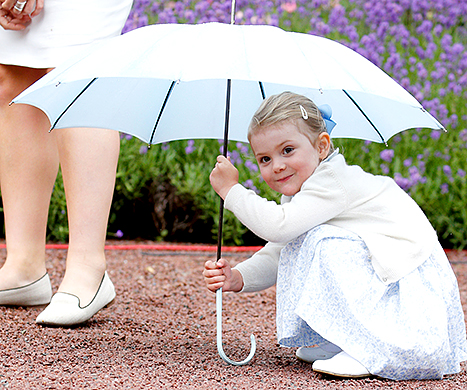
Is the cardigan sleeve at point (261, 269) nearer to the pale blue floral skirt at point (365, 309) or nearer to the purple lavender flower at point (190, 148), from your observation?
the pale blue floral skirt at point (365, 309)

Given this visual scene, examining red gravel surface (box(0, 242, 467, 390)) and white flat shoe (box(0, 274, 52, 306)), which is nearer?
red gravel surface (box(0, 242, 467, 390))

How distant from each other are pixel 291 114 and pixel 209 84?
455 mm

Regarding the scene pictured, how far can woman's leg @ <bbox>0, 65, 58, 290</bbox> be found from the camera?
243 cm

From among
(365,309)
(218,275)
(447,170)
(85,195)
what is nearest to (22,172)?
(85,195)

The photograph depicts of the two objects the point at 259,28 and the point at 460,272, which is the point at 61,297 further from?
the point at 460,272

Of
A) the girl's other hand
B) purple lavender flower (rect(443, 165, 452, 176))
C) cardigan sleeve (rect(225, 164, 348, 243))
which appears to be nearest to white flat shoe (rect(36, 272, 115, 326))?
the girl's other hand

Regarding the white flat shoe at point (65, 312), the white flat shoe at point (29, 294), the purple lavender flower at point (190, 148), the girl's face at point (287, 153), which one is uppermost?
the girl's face at point (287, 153)

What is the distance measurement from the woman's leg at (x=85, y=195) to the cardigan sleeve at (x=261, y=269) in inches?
22.2

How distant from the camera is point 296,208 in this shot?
1.80 metres

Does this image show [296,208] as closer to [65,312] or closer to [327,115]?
[327,115]

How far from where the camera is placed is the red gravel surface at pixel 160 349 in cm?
174

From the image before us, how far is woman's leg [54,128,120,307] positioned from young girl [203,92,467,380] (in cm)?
57

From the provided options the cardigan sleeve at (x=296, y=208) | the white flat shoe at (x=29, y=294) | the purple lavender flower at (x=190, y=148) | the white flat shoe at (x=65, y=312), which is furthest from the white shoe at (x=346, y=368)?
the purple lavender flower at (x=190, y=148)

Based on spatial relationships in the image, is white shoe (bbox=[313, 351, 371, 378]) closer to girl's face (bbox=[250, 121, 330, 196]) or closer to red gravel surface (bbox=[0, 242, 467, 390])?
red gravel surface (bbox=[0, 242, 467, 390])
